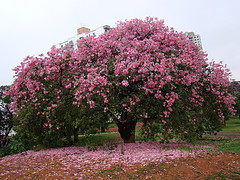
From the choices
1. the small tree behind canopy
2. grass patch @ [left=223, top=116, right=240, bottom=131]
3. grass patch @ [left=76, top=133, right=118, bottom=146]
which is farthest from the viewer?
grass patch @ [left=223, top=116, right=240, bottom=131]

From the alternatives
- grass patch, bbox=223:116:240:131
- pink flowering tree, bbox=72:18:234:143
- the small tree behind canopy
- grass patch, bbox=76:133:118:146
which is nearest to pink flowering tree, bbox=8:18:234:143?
pink flowering tree, bbox=72:18:234:143

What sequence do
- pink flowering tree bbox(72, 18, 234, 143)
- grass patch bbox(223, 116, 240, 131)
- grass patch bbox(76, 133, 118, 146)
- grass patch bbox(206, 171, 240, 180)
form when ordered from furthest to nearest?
grass patch bbox(223, 116, 240, 131), grass patch bbox(76, 133, 118, 146), pink flowering tree bbox(72, 18, 234, 143), grass patch bbox(206, 171, 240, 180)

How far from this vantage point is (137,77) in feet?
32.9

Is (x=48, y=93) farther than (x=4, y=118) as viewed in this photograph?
No

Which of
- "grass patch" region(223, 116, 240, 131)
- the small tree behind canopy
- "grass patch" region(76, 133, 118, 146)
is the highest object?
the small tree behind canopy

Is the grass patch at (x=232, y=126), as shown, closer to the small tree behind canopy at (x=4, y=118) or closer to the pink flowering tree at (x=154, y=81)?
the pink flowering tree at (x=154, y=81)

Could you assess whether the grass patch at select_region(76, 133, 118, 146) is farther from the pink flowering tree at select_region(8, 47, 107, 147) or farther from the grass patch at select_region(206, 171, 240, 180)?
the grass patch at select_region(206, 171, 240, 180)

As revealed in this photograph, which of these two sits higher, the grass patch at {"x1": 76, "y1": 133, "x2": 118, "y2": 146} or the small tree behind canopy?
the small tree behind canopy

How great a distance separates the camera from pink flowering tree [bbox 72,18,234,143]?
392 inches

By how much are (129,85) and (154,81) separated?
160 centimetres

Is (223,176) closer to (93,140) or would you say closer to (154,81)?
(154,81)

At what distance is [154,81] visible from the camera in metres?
10.2

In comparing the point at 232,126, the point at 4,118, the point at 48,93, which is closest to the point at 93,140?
the point at 4,118

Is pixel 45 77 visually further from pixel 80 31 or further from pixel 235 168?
pixel 80 31
